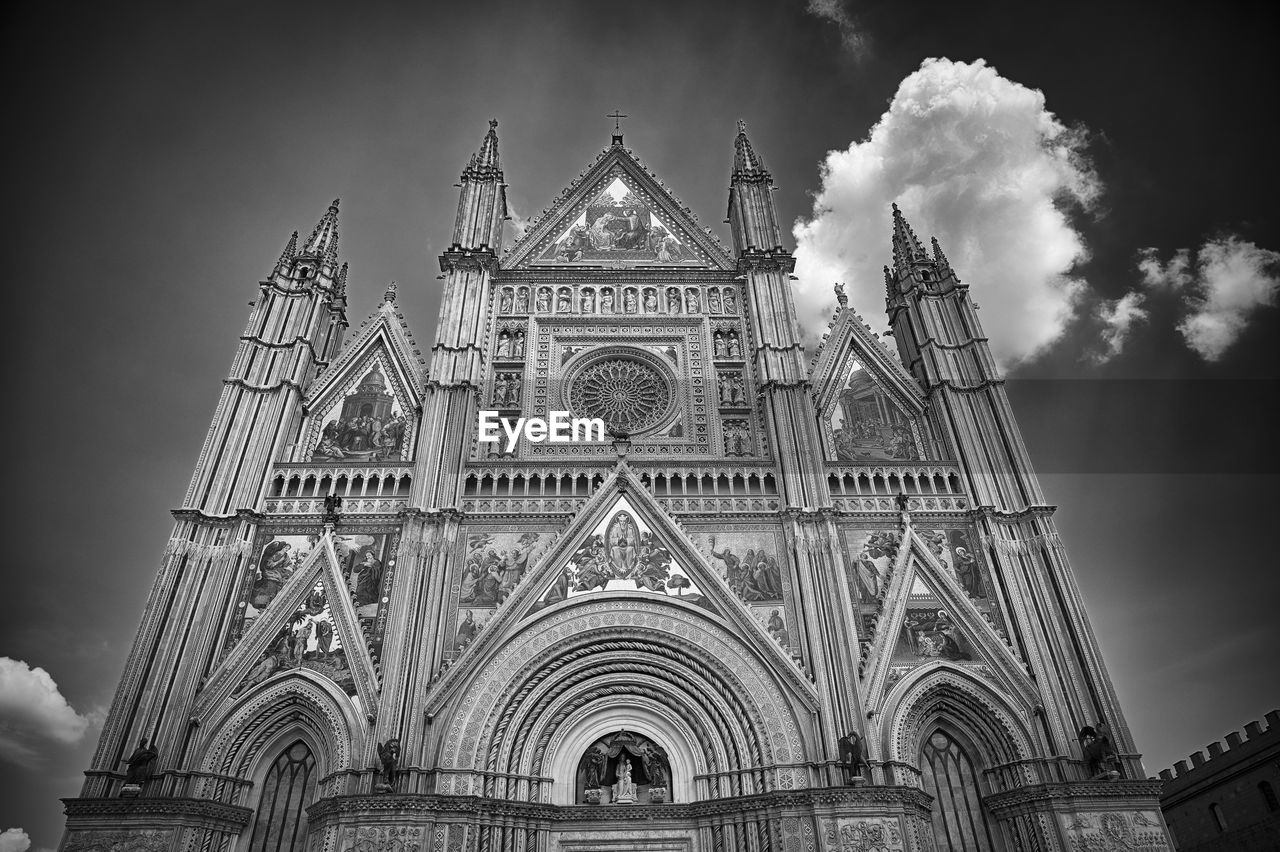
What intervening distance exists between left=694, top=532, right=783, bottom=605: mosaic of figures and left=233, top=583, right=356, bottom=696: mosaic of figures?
8190 millimetres

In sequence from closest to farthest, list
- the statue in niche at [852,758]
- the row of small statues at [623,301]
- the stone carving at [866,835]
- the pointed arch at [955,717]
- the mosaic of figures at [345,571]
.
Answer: the stone carving at [866,835] → the statue in niche at [852,758] → the pointed arch at [955,717] → the mosaic of figures at [345,571] → the row of small statues at [623,301]

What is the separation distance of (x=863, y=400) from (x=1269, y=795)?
600 inches

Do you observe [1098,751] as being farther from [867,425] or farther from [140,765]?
[140,765]

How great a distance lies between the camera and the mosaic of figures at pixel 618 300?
2261 centimetres

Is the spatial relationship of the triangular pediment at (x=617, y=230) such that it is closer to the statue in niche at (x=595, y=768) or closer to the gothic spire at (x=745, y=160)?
the gothic spire at (x=745, y=160)

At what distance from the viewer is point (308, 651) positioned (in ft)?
52.5

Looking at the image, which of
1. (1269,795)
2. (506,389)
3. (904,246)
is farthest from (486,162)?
(1269,795)

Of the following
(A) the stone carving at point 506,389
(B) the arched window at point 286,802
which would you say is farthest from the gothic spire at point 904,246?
(B) the arched window at point 286,802

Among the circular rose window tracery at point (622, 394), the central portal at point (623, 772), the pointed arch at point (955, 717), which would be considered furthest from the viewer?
the circular rose window tracery at point (622, 394)

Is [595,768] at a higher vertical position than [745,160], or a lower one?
lower

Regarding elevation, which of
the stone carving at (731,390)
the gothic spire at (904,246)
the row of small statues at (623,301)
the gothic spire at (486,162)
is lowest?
the stone carving at (731,390)

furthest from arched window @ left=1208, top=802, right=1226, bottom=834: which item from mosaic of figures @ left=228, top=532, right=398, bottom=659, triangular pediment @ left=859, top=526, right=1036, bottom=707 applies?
mosaic of figures @ left=228, top=532, right=398, bottom=659

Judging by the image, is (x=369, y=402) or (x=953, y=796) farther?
(x=369, y=402)

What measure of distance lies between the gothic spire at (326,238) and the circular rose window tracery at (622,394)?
8.70 meters
